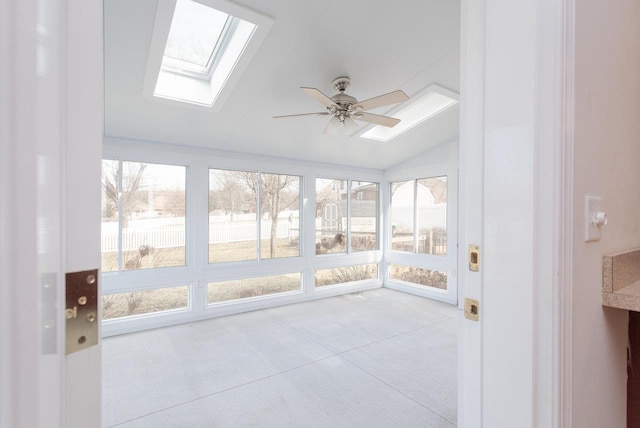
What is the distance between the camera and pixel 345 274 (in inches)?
229

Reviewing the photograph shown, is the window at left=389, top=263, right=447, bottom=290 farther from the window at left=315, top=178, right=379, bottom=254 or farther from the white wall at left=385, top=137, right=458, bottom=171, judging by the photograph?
the white wall at left=385, top=137, right=458, bottom=171

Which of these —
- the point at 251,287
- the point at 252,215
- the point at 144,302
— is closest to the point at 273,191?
the point at 252,215

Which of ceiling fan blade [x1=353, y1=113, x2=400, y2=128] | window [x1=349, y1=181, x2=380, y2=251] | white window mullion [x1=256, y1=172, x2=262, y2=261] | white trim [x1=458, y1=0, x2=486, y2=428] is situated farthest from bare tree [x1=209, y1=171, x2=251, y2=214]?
white trim [x1=458, y1=0, x2=486, y2=428]

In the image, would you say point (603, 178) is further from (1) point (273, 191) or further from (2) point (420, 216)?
(2) point (420, 216)

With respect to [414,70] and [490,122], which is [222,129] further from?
[490,122]

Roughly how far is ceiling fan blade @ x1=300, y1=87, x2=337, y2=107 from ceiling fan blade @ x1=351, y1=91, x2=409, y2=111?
0.22m

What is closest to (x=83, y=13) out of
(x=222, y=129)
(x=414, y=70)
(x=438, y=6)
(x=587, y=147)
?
(x=587, y=147)

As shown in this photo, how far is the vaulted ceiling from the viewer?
86.3 inches

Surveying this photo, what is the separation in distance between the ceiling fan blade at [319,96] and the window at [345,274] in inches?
131

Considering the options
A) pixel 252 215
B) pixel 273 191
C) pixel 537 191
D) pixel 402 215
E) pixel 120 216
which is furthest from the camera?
pixel 402 215

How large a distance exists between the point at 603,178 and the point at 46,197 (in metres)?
1.33

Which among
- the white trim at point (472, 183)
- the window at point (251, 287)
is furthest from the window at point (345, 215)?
the white trim at point (472, 183)

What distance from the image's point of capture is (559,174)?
743mm

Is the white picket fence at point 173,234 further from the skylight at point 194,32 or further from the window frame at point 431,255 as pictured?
the window frame at point 431,255
